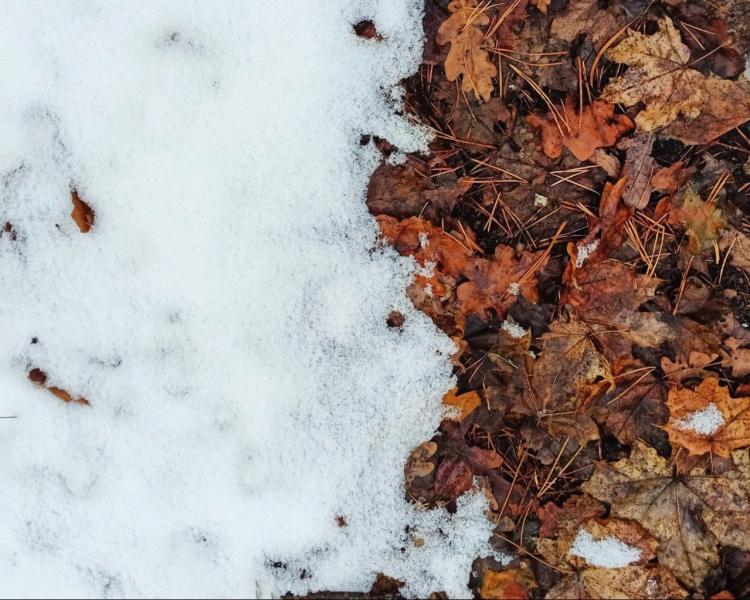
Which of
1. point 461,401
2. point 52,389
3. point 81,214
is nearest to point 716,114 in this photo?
point 461,401

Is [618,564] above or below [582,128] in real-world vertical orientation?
below

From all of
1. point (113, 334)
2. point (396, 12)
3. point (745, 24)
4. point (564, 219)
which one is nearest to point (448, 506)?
point (564, 219)

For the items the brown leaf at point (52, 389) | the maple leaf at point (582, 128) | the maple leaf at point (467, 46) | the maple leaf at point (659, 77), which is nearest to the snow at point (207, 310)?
the brown leaf at point (52, 389)

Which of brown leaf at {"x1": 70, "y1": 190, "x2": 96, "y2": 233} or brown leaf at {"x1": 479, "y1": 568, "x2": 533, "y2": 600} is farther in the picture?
brown leaf at {"x1": 479, "y1": 568, "x2": 533, "y2": 600}

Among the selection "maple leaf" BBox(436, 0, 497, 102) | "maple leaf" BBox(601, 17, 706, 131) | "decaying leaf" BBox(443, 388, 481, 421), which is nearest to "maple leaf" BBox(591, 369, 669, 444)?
"decaying leaf" BBox(443, 388, 481, 421)

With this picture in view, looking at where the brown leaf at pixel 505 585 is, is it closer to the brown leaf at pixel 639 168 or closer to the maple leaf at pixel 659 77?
the brown leaf at pixel 639 168

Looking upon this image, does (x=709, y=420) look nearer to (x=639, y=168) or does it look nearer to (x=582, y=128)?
(x=639, y=168)

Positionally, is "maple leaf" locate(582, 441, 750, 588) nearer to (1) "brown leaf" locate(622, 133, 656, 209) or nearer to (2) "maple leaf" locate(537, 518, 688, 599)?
(2) "maple leaf" locate(537, 518, 688, 599)
